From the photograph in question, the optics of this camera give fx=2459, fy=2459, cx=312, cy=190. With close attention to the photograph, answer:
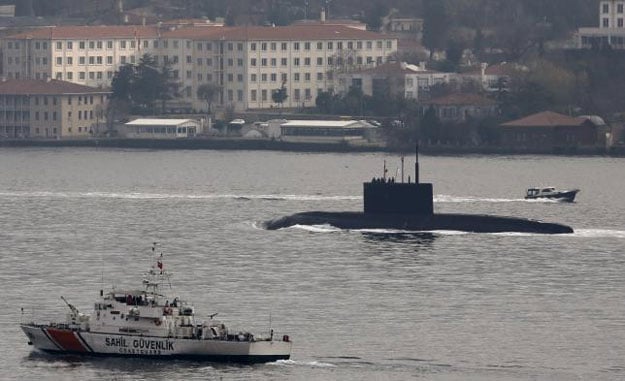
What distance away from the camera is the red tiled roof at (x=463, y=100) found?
133 m

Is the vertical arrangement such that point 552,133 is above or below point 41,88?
below

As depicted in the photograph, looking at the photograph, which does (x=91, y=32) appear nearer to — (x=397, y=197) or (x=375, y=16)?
(x=375, y=16)

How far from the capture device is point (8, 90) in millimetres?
138875

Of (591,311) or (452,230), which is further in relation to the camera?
(452,230)

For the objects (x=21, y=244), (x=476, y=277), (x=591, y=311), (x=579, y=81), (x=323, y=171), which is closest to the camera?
(x=591, y=311)

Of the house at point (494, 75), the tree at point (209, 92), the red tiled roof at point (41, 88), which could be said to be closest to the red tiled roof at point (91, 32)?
the red tiled roof at point (41, 88)

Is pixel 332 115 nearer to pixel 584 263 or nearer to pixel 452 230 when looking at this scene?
pixel 452 230

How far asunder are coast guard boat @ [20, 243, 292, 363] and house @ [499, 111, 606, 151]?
69001 millimetres

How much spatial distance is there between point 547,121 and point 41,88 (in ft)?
97.4

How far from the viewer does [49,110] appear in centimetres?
13800

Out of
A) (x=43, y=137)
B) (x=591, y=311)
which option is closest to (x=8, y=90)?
(x=43, y=137)

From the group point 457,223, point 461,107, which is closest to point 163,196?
point 457,223

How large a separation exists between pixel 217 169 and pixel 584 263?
143 feet

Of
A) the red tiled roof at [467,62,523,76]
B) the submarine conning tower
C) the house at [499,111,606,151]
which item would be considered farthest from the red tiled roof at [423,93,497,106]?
the submarine conning tower
